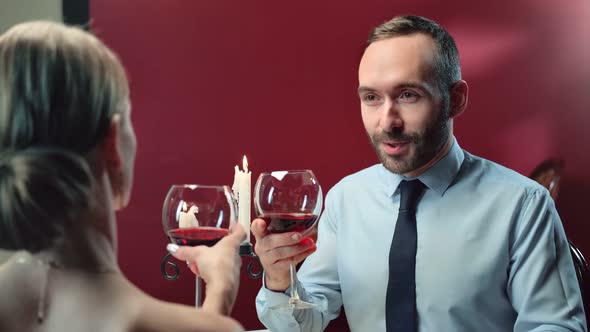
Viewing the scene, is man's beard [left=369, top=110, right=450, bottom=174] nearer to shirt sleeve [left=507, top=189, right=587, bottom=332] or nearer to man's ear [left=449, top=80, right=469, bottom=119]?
man's ear [left=449, top=80, right=469, bottom=119]

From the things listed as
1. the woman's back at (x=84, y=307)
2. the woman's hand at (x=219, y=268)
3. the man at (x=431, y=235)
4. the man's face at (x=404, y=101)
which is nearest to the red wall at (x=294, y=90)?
the man at (x=431, y=235)

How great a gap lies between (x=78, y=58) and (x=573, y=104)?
3310 millimetres

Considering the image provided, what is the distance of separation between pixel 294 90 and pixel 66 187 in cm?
231

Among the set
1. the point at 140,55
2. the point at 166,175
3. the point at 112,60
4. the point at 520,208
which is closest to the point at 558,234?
the point at 520,208

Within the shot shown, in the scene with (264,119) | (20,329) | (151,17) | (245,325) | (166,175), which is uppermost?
(151,17)

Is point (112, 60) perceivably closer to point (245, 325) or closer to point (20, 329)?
point (20, 329)

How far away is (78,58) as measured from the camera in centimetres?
71

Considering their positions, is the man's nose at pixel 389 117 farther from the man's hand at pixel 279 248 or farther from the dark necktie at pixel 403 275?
the man's hand at pixel 279 248

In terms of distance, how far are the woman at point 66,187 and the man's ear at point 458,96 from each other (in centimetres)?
130

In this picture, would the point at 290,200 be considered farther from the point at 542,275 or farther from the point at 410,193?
the point at 542,275

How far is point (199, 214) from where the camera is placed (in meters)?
1.02

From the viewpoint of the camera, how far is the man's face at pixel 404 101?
1.77 metres

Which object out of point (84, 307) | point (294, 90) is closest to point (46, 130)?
point (84, 307)

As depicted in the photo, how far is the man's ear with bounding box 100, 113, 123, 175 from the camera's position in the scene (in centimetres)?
73
